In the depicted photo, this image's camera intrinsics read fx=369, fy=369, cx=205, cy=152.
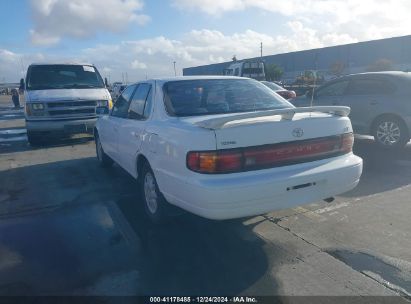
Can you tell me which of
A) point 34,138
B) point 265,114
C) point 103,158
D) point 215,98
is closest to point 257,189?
point 265,114

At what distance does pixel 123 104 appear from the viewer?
18.0 ft

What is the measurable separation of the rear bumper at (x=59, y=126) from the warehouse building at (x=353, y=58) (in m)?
43.1

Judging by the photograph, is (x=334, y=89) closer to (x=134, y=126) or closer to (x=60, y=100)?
(x=134, y=126)

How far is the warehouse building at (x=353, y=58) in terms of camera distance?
57.2 metres

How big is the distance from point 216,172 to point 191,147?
1.03ft

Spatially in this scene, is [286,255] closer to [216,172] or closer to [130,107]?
[216,172]

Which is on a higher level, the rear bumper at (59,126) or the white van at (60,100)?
the white van at (60,100)

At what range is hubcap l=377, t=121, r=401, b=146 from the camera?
7485 millimetres

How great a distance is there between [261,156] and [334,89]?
5986mm

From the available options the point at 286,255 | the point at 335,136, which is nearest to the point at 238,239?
the point at 286,255

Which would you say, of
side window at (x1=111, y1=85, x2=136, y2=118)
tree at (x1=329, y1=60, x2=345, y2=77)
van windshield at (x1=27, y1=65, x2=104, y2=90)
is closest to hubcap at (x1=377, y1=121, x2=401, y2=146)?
side window at (x1=111, y1=85, x2=136, y2=118)

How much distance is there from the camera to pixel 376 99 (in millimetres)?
7676

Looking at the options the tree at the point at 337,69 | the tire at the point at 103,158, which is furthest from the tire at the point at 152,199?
the tree at the point at 337,69

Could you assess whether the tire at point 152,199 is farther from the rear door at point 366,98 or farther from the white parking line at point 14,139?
the white parking line at point 14,139
